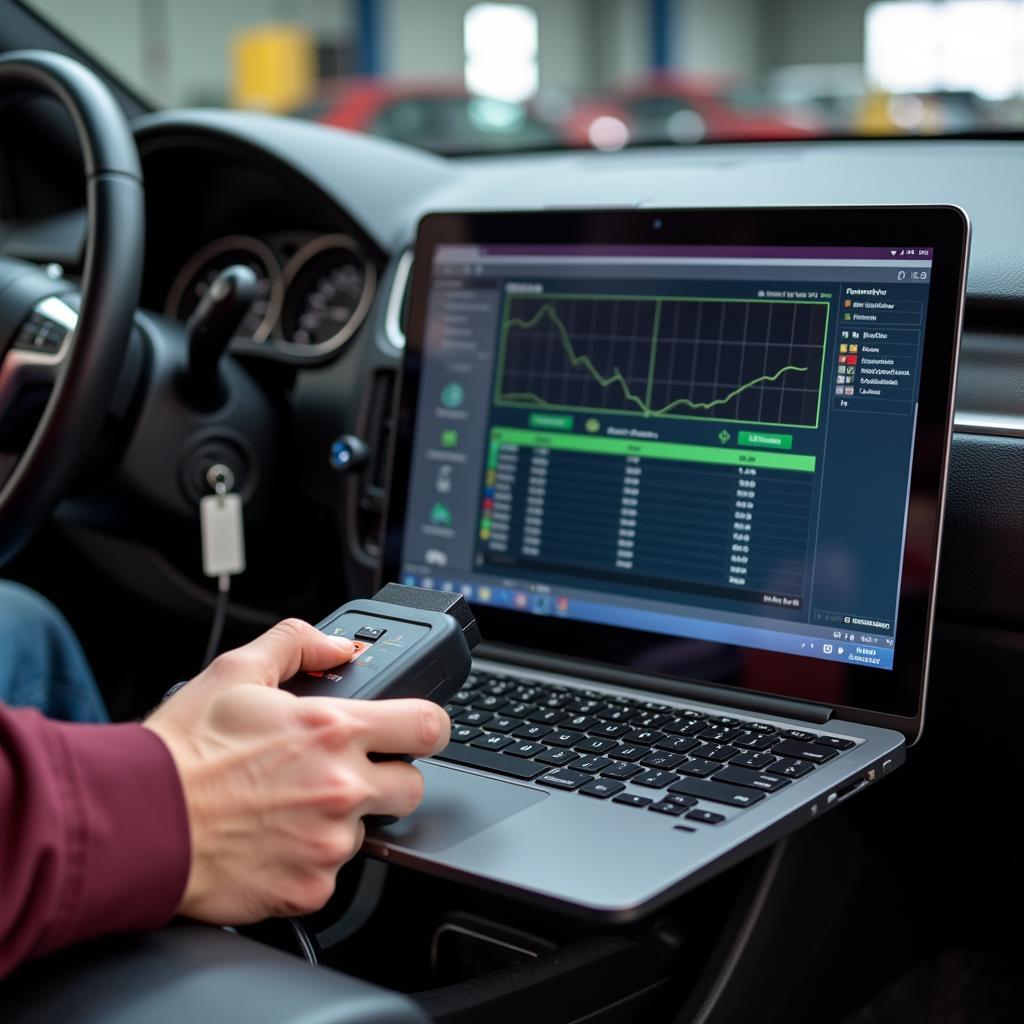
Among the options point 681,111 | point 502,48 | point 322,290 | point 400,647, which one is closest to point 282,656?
point 400,647

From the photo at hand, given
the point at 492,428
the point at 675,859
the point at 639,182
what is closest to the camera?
the point at 675,859

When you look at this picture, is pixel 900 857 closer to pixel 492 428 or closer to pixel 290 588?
pixel 492 428

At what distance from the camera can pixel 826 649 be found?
906 mm

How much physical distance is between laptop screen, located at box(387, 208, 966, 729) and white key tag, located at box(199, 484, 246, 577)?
10.7 inches

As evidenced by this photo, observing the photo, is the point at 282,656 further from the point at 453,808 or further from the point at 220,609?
the point at 220,609

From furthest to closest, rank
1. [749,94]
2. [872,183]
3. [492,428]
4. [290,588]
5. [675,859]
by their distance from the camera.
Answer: [749,94]
[290,588]
[872,183]
[492,428]
[675,859]

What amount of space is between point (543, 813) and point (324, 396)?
0.75m

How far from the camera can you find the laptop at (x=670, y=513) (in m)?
0.79

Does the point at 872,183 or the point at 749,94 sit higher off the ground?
the point at 749,94

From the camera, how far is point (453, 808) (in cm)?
78

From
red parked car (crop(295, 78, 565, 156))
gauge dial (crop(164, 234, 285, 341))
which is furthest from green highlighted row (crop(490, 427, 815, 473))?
red parked car (crop(295, 78, 565, 156))

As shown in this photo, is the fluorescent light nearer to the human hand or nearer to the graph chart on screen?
the graph chart on screen

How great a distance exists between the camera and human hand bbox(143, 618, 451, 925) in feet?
2.08

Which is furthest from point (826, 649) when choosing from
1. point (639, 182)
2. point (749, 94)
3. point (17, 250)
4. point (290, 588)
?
point (749, 94)
